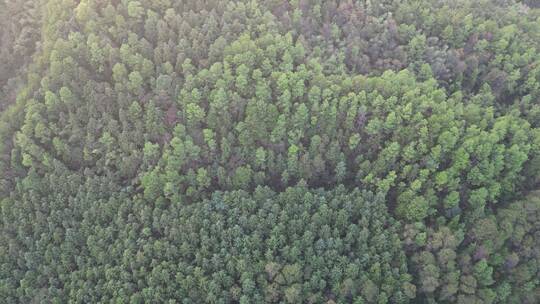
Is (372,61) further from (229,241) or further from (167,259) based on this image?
(167,259)

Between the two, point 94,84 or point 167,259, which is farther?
point 94,84

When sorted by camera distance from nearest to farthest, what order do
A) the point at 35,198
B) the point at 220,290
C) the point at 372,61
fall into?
the point at 220,290 < the point at 35,198 < the point at 372,61

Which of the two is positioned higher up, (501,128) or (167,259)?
(501,128)

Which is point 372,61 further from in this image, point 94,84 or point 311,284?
point 94,84

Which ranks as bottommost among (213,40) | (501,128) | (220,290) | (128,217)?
(220,290)

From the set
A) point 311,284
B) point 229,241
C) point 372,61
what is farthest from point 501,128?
point 229,241

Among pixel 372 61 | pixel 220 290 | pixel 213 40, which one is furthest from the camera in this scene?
pixel 372 61
